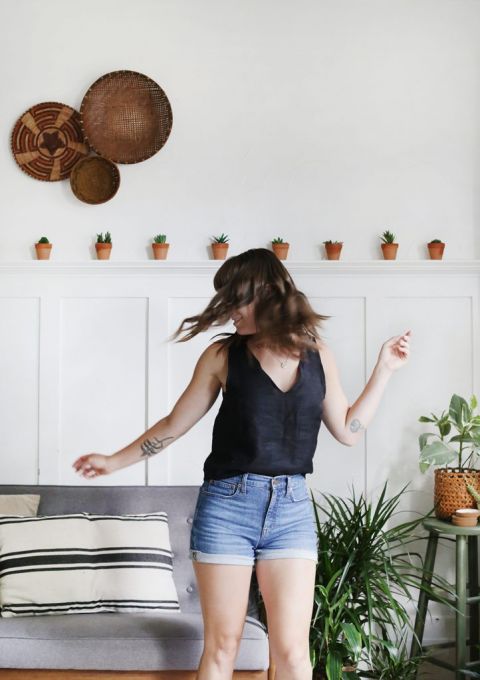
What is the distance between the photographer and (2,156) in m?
3.51

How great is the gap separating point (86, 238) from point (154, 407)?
771 mm

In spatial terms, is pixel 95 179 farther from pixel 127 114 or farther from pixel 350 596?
pixel 350 596

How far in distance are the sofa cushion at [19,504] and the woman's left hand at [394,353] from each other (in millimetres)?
1532

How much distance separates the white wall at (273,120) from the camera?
3479 mm

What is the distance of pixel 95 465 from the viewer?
2133mm

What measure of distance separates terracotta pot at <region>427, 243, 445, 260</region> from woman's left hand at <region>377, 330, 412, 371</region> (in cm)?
138

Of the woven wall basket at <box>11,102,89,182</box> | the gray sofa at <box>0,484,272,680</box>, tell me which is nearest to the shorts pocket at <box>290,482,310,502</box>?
the gray sofa at <box>0,484,272,680</box>

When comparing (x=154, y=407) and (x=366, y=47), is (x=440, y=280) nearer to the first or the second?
(x=366, y=47)

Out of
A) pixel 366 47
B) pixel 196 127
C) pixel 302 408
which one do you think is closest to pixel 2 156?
pixel 196 127

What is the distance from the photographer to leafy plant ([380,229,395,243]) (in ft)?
11.1

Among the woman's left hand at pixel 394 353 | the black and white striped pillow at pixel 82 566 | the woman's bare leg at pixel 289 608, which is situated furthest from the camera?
the black and white striped pillow at pixel 82 566

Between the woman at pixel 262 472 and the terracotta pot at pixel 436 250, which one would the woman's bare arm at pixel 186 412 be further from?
the terracotta pot at pixel 436 250

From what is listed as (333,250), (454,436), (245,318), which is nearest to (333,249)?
(333,250)

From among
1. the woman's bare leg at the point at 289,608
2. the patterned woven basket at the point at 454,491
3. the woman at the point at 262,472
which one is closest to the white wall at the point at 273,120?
the patterned woven basket at the point at 454,491
